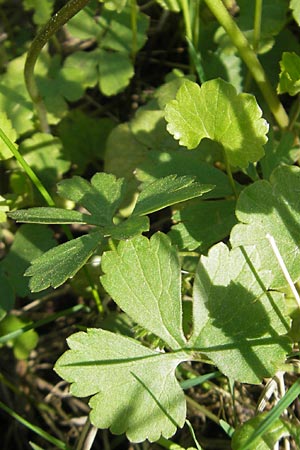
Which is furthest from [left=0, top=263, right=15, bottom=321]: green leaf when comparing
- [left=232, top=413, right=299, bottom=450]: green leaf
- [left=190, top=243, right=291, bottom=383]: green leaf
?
[left=232, top=413, right=299, bottom=450]: green leaf

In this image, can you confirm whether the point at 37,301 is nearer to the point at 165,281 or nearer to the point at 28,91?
the point at 28,91

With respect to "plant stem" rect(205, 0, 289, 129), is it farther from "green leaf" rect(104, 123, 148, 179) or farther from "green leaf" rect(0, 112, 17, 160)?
"green leaf" rect(0, 112, 17, 160)

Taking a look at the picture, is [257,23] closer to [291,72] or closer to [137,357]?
[291,72]

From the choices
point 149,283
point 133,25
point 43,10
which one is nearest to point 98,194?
point 149,283

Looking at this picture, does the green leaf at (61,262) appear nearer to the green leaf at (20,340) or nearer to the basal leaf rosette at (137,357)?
the basal leaf rosette at (137,357)

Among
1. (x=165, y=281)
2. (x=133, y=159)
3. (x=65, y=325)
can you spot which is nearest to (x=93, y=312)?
(x=65, y=325)

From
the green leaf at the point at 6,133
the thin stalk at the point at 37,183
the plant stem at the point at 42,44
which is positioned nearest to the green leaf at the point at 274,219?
the thin stalk at the point at 37,183
